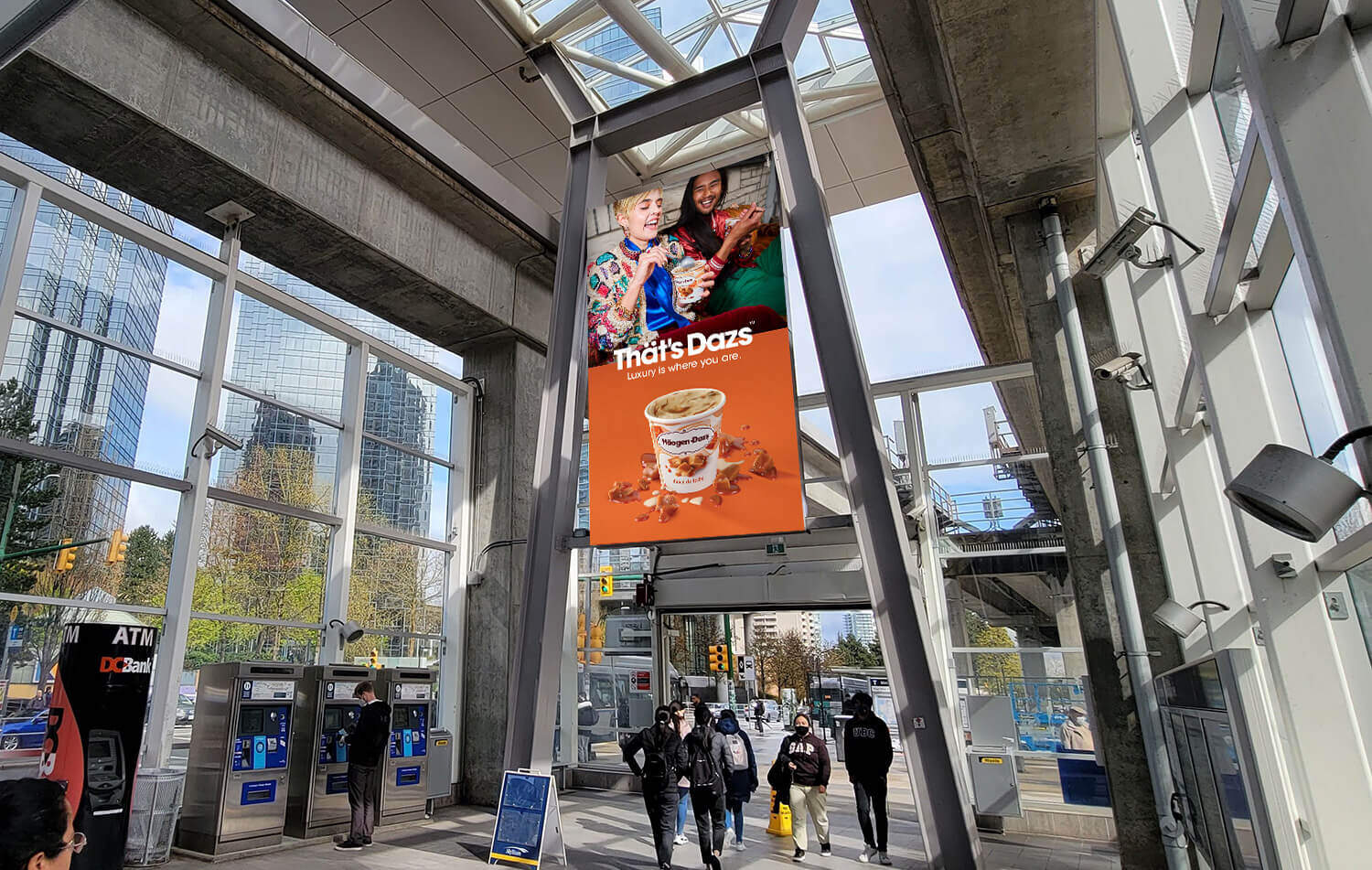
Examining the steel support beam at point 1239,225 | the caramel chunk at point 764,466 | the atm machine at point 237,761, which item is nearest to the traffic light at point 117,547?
the atm machine at point 237,761

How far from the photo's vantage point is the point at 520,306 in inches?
500

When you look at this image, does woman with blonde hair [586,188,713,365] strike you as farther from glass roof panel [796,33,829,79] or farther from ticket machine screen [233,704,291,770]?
ticket machine screen [233,704,291,770]

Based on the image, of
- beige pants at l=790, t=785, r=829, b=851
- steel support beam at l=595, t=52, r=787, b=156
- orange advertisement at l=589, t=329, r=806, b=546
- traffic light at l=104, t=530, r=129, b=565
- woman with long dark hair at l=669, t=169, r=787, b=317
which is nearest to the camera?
orange advertisement at l=589, t=329, r=806, b=546

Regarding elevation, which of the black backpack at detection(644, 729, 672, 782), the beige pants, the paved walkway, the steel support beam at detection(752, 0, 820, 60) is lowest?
the paved walkway

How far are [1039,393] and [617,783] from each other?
928 centimetres

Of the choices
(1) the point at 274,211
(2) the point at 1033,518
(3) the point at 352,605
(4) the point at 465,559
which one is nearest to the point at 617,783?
(4) the point at 465,559

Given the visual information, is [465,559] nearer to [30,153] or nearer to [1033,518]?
[30,153]

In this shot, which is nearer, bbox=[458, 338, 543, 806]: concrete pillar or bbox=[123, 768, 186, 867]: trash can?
bbox=[123, 768, 186, 867]: trash can

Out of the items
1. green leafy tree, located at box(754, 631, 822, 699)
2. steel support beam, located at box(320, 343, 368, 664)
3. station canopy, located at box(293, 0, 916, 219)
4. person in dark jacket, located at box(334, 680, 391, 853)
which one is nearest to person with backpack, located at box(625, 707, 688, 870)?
person in dark jacket, located at box(334, 680, 391, 853)

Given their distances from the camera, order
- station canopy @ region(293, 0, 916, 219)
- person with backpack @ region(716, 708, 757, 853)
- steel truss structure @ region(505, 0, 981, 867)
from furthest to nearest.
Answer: station canopy @ region(293, 0, 916, 219)
person with backpack @ region(716, 708, 757, 853)
steel truss structure @ region(505, 0, 981, 867)

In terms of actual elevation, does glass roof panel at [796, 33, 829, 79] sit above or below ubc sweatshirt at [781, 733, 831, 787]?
above

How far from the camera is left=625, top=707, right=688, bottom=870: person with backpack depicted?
7.33 metres

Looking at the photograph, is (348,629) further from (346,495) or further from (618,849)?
(618,849)

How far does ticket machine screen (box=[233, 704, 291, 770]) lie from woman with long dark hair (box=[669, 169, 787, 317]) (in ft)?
21.1
